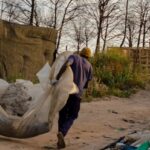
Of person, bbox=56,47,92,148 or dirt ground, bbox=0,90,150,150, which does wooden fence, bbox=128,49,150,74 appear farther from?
person, bbox=56,47,92,148

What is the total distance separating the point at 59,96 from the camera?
22.5 ft

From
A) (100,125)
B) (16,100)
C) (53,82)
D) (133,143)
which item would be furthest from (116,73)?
(133,143)

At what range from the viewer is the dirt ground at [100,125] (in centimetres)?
719

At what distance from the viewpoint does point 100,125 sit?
9.79 meters

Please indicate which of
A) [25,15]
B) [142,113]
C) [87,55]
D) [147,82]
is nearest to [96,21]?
[25,15]

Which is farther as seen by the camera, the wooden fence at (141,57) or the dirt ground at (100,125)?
the wooden fence at (141,57)

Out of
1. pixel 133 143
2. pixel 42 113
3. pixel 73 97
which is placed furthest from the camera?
pixel 73 97

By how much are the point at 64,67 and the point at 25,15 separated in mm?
19246

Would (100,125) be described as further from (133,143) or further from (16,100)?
(133,143)

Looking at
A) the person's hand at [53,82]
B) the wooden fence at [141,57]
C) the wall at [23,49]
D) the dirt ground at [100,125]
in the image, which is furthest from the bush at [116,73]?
the person's hand at [53,82]

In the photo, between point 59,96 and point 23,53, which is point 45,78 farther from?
point 23,53

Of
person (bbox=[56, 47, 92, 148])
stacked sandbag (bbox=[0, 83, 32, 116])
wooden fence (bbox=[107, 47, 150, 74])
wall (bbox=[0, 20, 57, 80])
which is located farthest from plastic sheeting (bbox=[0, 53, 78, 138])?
wooden fence (bbox=[107, 47, 150, 74])

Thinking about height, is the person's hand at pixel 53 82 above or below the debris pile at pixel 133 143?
above

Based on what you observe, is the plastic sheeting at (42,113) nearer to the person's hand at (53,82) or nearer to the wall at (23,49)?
the person's hand at (53,82)
